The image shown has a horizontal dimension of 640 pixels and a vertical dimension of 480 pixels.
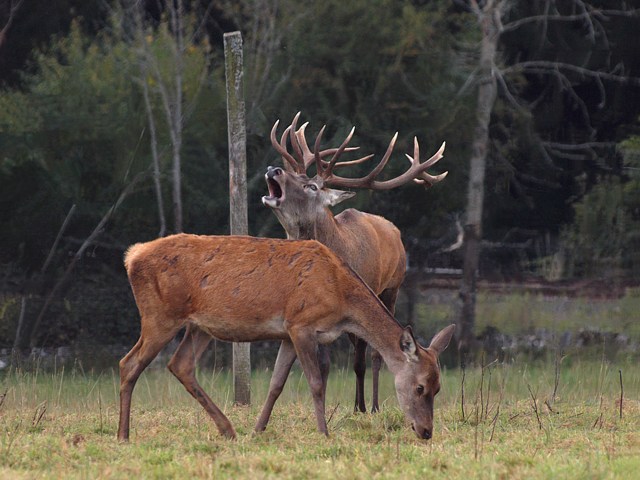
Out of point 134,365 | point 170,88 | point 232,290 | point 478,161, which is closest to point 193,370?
point 134,365

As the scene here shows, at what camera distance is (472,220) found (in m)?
18.6

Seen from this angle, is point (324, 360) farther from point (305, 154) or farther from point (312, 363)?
point (305, 154)

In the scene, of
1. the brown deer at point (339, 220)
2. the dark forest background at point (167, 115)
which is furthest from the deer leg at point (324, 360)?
the dark forest background at point (167, 115)

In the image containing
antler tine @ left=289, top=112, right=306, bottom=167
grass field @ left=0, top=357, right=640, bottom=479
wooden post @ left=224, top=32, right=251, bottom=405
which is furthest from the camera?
wooden post @ left=224, top=32, right=251, bottom=405

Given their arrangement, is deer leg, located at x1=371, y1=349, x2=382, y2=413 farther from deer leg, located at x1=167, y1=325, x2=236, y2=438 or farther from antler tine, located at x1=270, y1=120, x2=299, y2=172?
deer leg, located at x1=167, y1=325, x2=236, y2=438

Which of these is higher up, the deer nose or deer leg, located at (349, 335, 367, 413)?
the deer nose

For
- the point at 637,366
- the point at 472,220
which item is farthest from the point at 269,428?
the point at 472,220

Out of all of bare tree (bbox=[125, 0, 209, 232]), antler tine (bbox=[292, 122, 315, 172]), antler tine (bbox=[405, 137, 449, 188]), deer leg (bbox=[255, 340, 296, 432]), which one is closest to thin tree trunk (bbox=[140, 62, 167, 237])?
bare tree (bbox=[125, 0, 209, 232])

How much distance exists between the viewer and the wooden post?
38.2ft

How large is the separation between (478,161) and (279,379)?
32.5 feet

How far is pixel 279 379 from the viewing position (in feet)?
30.1

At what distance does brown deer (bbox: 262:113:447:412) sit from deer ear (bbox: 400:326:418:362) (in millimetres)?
1701

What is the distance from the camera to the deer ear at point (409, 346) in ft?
28.8

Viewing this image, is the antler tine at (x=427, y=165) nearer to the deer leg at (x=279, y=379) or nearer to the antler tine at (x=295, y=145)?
the antler tine at (x=295, y=145)
